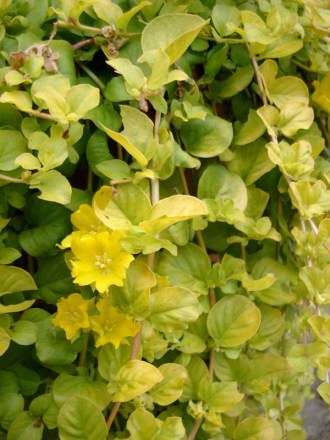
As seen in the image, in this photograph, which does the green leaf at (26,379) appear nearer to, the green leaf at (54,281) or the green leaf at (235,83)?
the green leaf at (54,281)

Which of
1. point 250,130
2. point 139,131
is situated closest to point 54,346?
point 139,131

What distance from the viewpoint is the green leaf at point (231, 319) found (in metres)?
0.71

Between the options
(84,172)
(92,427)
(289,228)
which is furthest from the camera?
(289,228)

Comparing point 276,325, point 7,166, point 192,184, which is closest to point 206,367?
point 276,325

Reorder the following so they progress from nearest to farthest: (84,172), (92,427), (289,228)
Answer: (92,427), (84,172), (289,228)

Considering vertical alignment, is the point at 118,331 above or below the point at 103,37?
below

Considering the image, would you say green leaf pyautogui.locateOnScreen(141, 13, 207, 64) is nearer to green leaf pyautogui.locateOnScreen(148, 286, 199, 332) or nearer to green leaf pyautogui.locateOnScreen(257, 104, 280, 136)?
green leaf pyautogui.locateOnScreen(257, 104, 280, 136)

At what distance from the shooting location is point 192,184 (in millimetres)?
761

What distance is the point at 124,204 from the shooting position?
0.62 meters

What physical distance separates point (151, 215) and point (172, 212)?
0.10 feet

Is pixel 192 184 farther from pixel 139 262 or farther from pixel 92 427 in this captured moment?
pixel 92 427

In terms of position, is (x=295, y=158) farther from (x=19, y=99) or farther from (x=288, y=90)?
(x=19, y=99)

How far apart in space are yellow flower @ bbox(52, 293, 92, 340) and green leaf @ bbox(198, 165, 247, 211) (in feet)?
0.64

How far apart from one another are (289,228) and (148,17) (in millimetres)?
341
